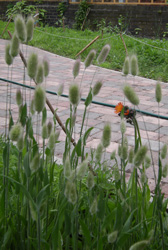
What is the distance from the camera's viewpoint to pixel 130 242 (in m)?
1.13

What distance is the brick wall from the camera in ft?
36.8

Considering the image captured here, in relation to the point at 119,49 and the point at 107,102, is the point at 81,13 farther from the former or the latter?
the point at 107,102

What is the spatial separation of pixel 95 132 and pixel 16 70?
3.29 meters

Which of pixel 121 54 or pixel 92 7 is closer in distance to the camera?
pixel 121 54


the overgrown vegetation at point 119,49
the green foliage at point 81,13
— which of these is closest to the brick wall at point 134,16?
the green foliage at point 81,13

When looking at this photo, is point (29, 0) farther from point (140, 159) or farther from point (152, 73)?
point (140, 159)

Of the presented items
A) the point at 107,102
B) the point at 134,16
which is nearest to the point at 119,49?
the point at 107,102

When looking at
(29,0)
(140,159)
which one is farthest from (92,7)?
(140,159)

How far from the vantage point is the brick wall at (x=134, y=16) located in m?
11.2

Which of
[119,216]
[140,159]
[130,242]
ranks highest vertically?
[140,159]

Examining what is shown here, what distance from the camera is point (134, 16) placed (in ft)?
38.3

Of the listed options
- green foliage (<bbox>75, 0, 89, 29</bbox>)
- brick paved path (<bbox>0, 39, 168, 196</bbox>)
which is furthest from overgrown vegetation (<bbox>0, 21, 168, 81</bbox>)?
green foliage (<bbox>75, 0, 89, 29</bbox>)

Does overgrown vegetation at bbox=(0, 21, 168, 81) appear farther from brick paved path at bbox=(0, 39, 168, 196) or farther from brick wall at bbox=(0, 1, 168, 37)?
brick wall at bbox=(0, 1, 168, 37)

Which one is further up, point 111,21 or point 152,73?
point 111,21
